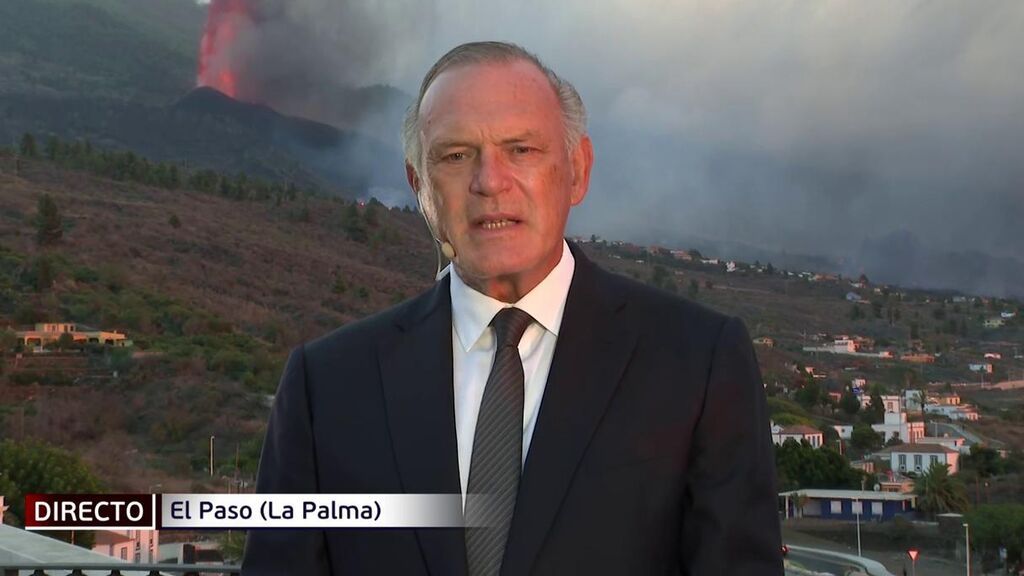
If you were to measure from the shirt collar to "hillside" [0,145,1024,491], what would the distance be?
1267 inches

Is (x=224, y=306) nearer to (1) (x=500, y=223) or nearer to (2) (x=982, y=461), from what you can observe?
(2) (x=982, y=461)

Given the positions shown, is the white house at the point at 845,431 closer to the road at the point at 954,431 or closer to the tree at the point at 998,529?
the road at the point at 954,431

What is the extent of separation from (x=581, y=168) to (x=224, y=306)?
141 feet

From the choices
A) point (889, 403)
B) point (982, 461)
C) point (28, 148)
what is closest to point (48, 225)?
point (28, 148)

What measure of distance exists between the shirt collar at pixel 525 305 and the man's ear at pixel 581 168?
0.07 metres

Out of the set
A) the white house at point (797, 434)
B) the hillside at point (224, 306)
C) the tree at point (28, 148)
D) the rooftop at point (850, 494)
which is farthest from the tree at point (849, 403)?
the tree at point (28, 148)

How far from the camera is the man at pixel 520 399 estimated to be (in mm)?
973

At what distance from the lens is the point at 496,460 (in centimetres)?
103

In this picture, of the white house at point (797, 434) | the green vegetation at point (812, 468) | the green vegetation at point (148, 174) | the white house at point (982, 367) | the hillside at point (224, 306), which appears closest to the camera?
the green vegetation at point (812, 468)

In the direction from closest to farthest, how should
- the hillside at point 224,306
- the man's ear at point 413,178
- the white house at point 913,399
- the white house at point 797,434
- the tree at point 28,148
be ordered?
the man's ear at point 413,178 < the white house at point 797,434 < the hillside at point 224,306 < the white house at point 913,399 < the tree at point 28,148

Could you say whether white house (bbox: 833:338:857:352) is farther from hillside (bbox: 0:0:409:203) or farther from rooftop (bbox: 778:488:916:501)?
hillside (bbox: 0:0:409:203)

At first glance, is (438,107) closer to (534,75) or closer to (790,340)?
(534,75)

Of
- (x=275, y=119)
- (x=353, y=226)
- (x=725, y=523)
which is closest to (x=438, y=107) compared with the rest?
(x=725, y=523)

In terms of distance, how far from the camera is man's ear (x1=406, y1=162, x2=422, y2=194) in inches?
43.9
